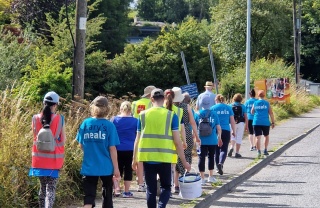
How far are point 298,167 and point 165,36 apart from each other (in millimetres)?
20053

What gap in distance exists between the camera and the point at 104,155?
884 centimetres

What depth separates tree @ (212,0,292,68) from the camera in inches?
1984

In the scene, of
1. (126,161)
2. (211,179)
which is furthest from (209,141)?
(126,161)

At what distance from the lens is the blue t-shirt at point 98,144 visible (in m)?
8.77

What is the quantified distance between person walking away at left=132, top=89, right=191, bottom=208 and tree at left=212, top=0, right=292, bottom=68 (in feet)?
133

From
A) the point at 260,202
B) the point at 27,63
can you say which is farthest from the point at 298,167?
the point at 27,63

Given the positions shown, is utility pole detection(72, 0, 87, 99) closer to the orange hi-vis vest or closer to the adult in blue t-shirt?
Answer: the adult in blue t-shirt

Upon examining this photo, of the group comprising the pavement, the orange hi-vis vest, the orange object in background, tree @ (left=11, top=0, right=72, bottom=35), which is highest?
tree @ (left=11, top=0, right=72, bottom=35)

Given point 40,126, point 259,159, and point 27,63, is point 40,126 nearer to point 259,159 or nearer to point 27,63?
point 259,159

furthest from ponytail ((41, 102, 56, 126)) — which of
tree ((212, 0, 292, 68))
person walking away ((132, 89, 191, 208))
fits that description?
tree ((212, 0, 292, 68))

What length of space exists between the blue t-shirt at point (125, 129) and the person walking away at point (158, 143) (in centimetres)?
190

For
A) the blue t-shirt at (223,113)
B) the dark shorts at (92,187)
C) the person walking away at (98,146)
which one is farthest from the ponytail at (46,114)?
the blue t-shirt at (223,113)

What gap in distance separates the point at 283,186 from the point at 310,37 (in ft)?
172

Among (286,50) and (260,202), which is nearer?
(260,202)
